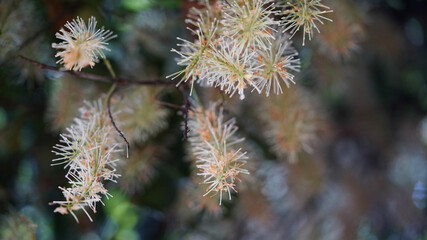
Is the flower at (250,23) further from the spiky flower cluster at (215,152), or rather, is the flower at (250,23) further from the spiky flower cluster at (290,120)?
the spiky flower cluster at (290,120)

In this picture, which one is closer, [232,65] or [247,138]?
[232,65]

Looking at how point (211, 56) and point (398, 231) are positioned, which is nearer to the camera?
point (211, 56)

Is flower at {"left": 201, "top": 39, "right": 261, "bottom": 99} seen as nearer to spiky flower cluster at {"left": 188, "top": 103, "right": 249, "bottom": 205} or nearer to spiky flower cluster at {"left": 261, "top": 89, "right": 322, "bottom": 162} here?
spiky flower cluster at {"left": 188, "top": 103, "right": 249, "bottom": 205}

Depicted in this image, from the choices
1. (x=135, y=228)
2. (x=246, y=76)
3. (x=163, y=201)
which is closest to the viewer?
(x=246, y=76)

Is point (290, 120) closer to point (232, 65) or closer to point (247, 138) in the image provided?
point (247, 138)

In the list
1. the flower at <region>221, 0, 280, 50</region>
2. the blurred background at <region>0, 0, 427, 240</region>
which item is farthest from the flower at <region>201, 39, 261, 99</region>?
the blurred background at <region>0, 0, 427, 240</region>

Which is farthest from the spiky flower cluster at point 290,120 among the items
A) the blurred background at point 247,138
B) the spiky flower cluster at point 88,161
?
the spiky flower cluster at point 88,161

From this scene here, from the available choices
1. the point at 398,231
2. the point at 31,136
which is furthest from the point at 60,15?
the point at 398,231

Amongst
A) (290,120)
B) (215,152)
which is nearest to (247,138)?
(290,120)

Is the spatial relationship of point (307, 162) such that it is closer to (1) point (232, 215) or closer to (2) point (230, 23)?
(1) point (232, 215)
